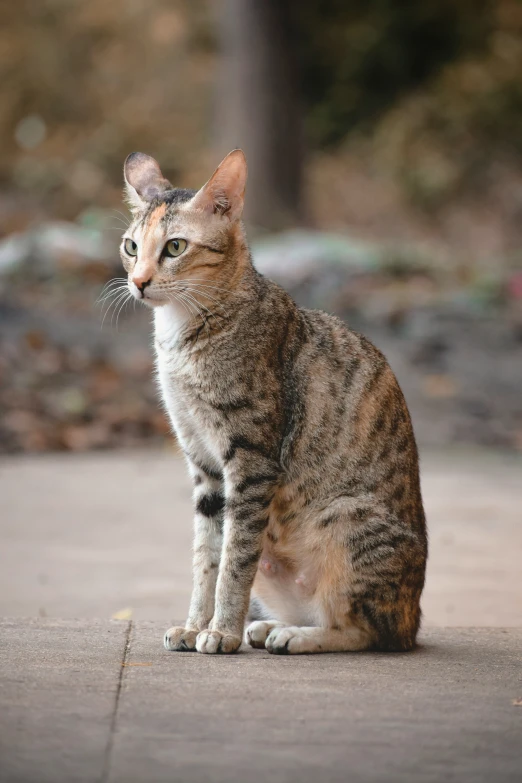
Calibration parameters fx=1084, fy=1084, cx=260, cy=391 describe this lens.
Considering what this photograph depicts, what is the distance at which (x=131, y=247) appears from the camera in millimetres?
3742

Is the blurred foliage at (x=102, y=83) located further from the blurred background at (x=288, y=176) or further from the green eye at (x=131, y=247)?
the green eye at (x=131, y=247)

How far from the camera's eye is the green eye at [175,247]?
11.9ft

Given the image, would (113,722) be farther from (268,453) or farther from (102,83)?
(102,83)

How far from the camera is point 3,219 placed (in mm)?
13195

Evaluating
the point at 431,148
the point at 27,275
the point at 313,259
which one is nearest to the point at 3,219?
the point at 27,275

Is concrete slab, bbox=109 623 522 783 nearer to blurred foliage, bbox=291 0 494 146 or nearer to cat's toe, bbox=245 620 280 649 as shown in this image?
cat's toe, bbox=245 620 280 649

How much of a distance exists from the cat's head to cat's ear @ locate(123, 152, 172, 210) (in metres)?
0.05

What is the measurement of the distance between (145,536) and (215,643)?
294 cm

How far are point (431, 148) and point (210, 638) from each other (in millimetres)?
13814

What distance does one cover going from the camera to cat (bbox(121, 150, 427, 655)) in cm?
350

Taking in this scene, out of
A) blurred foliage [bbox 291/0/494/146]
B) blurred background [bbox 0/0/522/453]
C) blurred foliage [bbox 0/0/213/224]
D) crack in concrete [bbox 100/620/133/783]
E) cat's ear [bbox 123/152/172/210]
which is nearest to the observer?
crack in concrete [bbox 100/620/133/783]

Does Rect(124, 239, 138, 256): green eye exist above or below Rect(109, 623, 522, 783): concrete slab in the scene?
above

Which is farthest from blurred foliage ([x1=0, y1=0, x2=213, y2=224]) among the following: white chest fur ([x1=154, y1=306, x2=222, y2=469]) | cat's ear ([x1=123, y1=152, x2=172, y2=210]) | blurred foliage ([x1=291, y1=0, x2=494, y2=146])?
white chest fur ([x1=154, y1=306, x2=222, y2=469])

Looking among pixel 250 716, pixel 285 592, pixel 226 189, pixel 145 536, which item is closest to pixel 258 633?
pixel 285 592
